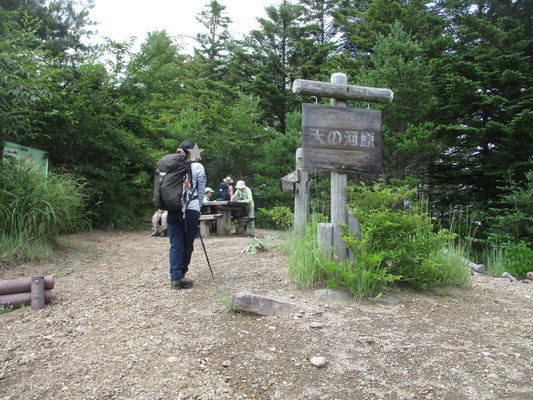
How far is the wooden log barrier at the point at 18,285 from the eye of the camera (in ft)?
10.7

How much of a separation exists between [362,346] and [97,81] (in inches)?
391

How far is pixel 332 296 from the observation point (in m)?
3.21

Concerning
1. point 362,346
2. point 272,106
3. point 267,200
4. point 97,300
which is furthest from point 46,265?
point 272,106

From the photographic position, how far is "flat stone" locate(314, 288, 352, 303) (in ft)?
10.4

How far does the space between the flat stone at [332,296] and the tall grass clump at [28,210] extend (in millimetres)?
4088

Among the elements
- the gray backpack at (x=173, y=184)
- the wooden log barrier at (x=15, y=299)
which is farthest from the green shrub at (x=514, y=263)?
the wooden log barrier at (x=15, y=299)

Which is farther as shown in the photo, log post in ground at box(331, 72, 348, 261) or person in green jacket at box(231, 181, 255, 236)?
person in green jacket at box(231, 181, 255, 236)

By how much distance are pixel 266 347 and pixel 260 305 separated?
1.75 ft

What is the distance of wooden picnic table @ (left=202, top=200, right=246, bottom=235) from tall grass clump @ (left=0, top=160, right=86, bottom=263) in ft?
12.0

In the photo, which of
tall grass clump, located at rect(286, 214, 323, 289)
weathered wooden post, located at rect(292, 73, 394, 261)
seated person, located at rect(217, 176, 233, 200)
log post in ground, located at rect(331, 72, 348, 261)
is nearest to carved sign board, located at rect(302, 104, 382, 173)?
weathered wooden post, located at rect(292, 73, 394, 261)

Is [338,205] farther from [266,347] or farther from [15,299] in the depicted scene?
[15,299]

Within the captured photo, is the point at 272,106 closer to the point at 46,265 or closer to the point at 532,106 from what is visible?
the point at 532,106

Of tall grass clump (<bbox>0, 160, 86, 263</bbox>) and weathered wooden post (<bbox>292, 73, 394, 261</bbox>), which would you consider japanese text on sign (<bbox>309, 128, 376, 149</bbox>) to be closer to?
weathered wooden post (<bbox>292, 73, 394, 261</bbox>)

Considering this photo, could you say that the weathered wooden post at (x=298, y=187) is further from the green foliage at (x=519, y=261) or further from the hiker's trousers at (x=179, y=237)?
the green foliage at (x=519, y=261)
